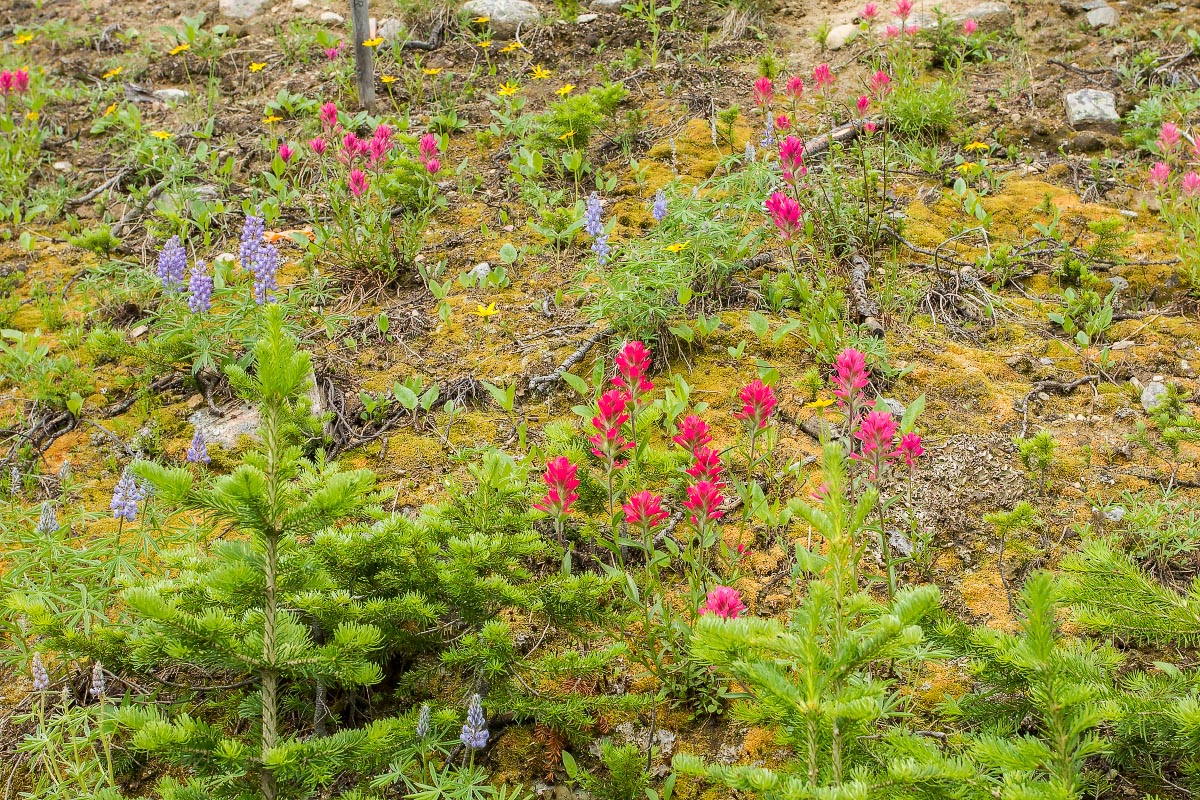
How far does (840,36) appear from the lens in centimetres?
654

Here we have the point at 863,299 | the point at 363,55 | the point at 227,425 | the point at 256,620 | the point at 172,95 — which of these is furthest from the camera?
the point at 172,95

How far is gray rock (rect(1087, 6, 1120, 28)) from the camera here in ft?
20.7

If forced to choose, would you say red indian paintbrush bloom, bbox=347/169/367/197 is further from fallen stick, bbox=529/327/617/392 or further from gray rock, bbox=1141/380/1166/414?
gray rock, bbox=1141/380/1166/414

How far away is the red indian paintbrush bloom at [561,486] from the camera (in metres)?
2.38

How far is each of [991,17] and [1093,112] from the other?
1.52 meters

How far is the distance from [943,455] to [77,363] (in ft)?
14.3

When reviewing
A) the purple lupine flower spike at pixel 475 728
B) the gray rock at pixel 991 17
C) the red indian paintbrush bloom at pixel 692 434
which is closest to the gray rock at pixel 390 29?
the gray rock at pixel 991 17

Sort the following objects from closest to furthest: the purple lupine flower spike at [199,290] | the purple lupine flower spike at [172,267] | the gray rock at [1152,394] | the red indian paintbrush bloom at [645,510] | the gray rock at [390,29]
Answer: the red indian paintbrush bloom at [645,510] → the gray rock at [1152,394] → the purple lupine flower spike at [199,290] → the purple lupine flower spike at [172,267] → the gray rock at [390,29]

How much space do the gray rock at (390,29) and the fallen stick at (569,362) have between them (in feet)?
14.0

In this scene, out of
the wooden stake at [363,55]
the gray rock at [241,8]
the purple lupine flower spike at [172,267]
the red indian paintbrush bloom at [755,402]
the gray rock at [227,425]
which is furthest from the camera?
the gray rock at [241,8]

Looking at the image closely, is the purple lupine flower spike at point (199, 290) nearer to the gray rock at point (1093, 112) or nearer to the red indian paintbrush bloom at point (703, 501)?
the red indian paintbrush bloom at point (703, 501)

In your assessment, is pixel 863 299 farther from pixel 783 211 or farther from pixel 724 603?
pixel 724 603

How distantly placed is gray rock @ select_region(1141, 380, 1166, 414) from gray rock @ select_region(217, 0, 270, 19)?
7824 mm

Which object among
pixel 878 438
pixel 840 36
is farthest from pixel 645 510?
pixel 840 36
